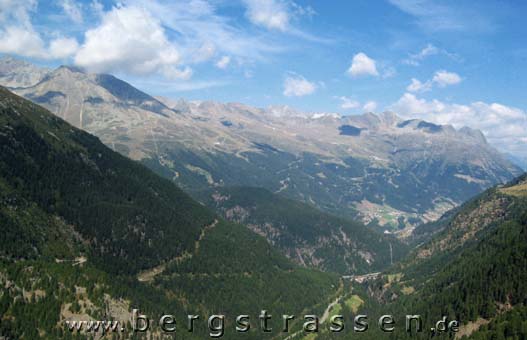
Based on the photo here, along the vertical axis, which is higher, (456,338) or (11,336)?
(456,338)

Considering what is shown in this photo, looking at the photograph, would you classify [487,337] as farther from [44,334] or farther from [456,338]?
[44,334]

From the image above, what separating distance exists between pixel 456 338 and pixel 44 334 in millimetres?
166726

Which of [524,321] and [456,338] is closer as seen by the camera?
[524,321]

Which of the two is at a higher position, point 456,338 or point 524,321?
point 524,321

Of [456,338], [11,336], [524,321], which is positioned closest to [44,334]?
[11,336]

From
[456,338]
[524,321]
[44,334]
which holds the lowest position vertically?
[44,334]

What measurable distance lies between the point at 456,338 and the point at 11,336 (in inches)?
6920

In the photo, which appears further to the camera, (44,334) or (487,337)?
(44,334)

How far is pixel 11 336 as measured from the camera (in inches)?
7392

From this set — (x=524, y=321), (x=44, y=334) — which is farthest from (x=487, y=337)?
(x=44, y=334)

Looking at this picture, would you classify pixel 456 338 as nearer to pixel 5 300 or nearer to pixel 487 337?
pixel 487 337

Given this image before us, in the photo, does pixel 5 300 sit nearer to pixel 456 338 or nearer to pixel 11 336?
pixel 11 336

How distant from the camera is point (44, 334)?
19675 cm

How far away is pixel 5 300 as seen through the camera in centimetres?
19925
